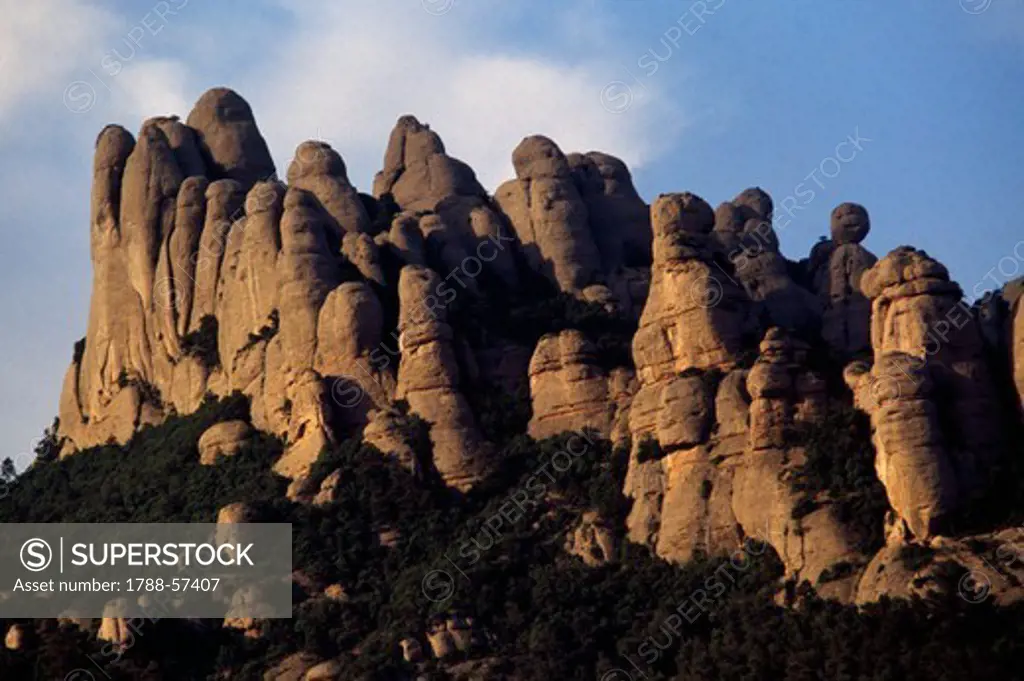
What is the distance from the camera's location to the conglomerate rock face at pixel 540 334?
84.8m

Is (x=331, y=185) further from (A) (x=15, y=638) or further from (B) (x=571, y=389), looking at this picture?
(A) (x=15, y=638)

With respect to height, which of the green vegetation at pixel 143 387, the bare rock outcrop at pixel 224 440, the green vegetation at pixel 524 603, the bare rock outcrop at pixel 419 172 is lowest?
the green vegetation at pixel 524 603

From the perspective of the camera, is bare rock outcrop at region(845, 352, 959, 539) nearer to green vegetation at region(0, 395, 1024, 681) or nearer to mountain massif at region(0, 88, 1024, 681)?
mountain massif at region(0, 88, 1024, 681)

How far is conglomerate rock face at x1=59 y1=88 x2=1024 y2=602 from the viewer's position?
84750 mm

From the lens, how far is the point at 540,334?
336 feet

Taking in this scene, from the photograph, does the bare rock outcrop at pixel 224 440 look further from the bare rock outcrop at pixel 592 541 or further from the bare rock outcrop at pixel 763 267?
the bare rock outcrop at pixel 763 267

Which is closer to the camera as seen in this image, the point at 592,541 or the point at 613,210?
the point at 592,541

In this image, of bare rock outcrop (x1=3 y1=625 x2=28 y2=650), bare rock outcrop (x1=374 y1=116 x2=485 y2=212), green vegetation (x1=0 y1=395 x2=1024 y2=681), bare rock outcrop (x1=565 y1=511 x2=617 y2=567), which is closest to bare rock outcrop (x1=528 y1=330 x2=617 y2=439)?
green vegetation (x1=0 y1=395 x2=1024 y2=681)

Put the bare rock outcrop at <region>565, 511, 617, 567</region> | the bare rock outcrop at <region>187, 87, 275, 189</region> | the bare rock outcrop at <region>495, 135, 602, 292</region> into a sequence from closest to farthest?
1. the bare rock outcrop at <region>565, 511, 617, 567</region>
2. the bare rock outcrop at <region>495, 135, 602, 292</region>
3. the bare rock outcrop at <region>187, 87, 275, 189</region>

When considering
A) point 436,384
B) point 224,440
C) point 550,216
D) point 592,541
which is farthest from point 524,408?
point 550,216

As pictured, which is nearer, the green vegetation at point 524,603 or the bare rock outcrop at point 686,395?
the green vegetation at point 524,603

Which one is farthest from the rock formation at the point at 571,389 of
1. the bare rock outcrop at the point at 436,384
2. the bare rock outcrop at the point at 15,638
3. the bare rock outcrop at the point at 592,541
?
the bare rock outcrop at the point at 15,638

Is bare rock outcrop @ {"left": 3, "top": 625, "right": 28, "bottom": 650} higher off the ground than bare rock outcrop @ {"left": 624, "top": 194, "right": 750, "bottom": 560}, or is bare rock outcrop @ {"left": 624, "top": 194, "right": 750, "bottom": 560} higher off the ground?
bare rock outcrop @ {"left": 624, "top": 194, "right": 750, "bottom": 560}

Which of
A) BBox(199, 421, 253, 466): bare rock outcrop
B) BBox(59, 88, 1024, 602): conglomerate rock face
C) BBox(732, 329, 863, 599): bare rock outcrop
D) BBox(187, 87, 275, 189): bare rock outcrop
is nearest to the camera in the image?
BBox(732, 329, 863, 599): bare rock outcrop
